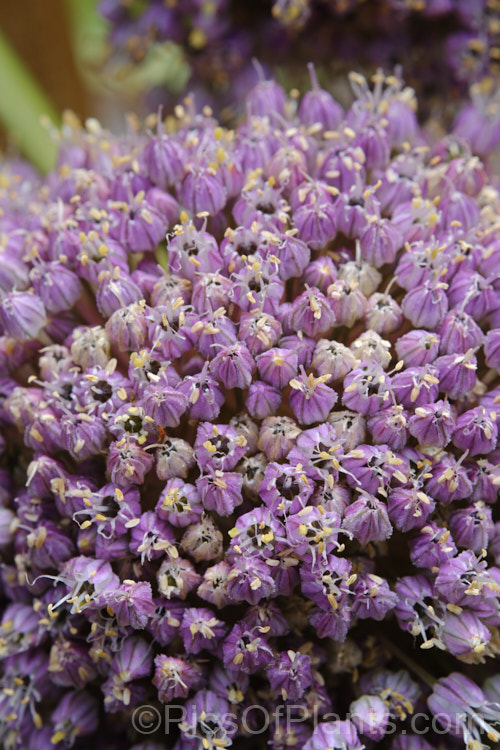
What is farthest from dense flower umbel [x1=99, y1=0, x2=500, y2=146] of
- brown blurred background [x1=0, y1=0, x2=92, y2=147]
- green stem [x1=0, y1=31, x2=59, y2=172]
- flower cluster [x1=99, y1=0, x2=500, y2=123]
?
brown blurred background [x1=0, y1=0, x2=92, y2=147]

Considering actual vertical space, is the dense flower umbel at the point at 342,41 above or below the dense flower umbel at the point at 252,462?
above

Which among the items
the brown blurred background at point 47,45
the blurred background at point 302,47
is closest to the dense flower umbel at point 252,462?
the blurred background at point 302,47

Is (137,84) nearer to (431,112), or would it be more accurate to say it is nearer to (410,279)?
(431,112)

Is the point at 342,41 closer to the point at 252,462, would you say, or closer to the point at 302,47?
the point at 302,47

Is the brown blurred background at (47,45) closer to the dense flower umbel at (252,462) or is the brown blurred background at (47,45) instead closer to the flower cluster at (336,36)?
the flower cluster at (336,36)

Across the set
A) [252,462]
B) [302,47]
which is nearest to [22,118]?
[302,47]

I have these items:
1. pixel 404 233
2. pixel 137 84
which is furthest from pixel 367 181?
pixel 137 84

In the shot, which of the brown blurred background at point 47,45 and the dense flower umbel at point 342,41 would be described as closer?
the dense flower umbel at point 342,41
